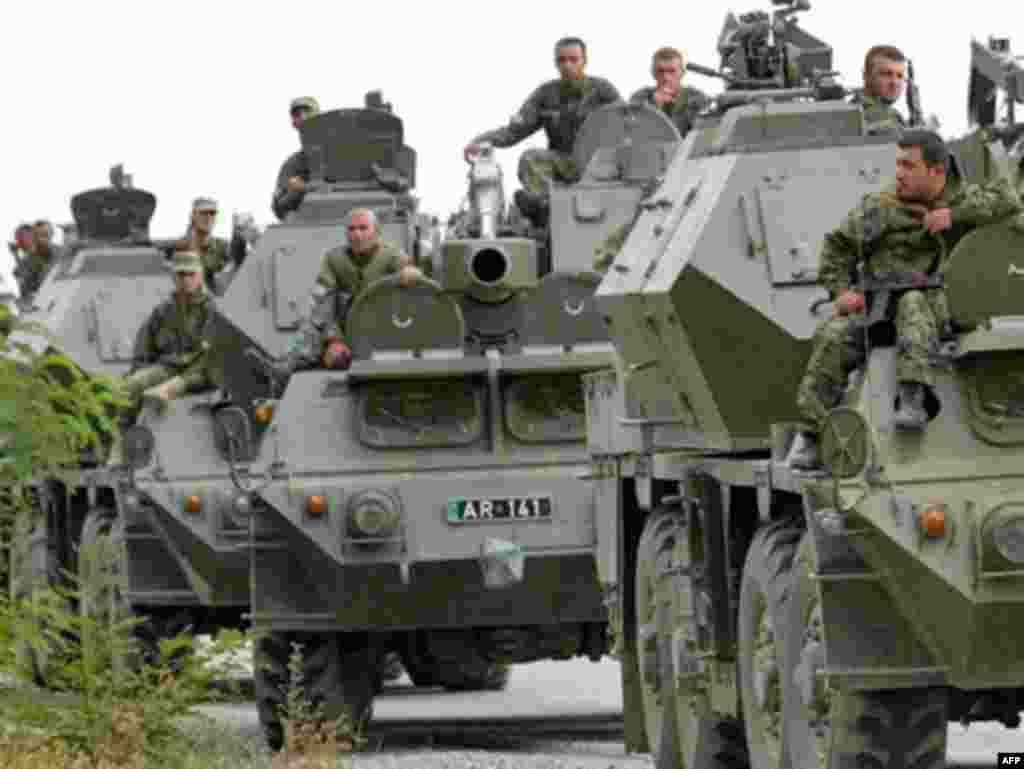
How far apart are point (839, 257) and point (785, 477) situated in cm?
82

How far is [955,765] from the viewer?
60.3 feet

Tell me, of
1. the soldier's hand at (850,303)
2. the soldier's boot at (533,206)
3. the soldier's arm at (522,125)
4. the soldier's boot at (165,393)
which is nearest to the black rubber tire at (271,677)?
the soldier's boot at (165,393)

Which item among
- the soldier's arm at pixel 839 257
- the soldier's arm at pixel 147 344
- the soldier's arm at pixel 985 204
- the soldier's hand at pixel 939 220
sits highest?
the soldier's arm at pixel 985 204

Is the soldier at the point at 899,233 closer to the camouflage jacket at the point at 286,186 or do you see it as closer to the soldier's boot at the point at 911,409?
the soldier's boot at the point at 911,409

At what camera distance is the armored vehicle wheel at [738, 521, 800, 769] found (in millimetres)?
14797

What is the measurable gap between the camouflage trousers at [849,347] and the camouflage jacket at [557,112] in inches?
446

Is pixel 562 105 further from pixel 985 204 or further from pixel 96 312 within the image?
pixel 985 204

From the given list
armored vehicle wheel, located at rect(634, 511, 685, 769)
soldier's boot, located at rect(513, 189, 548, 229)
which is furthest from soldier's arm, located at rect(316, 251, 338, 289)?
armored vehicle wheel, located at rect(634, 511, 685, 769)

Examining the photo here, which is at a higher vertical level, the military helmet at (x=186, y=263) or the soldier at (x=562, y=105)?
the soldier at (x=562, y=105)

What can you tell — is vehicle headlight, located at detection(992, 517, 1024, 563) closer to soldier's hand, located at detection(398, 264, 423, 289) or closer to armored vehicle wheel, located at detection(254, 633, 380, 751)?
armored vehicle wheel, located at detection(254, 633, 380, 751)

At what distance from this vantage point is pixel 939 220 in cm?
1422

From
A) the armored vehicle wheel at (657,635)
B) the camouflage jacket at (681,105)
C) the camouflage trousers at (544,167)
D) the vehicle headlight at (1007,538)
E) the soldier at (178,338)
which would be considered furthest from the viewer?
the soldier at (178,338)

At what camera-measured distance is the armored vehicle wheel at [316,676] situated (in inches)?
829

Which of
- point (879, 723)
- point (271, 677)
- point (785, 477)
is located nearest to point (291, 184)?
point (271, 677)
